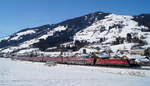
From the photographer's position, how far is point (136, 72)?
48.3 m

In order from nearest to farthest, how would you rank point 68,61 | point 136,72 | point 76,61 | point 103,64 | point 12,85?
point 12,85
point 136,72
point 103,64
point 76,61
point 68,61

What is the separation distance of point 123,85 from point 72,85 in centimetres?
842

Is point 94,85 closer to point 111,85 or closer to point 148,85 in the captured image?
point 111,85

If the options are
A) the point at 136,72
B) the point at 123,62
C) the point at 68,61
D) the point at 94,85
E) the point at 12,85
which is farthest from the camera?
the point at 68,61

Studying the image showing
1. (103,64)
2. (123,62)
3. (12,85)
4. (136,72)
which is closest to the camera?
(12,85)

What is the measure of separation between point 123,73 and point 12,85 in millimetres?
30060

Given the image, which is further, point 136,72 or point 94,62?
point 94,62

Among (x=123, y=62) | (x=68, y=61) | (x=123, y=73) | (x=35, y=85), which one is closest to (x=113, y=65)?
(x=123, y=62)

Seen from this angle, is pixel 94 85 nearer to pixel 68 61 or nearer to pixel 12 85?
pixel 12 85

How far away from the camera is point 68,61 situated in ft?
310

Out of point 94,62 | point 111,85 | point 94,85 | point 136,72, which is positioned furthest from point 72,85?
point 94,62

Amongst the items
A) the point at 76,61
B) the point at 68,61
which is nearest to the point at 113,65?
the point at 76,61

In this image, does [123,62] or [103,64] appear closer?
[123,62]

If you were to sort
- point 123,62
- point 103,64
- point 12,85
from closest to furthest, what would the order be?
point 12,85 → point 123,62 → point 103,64
